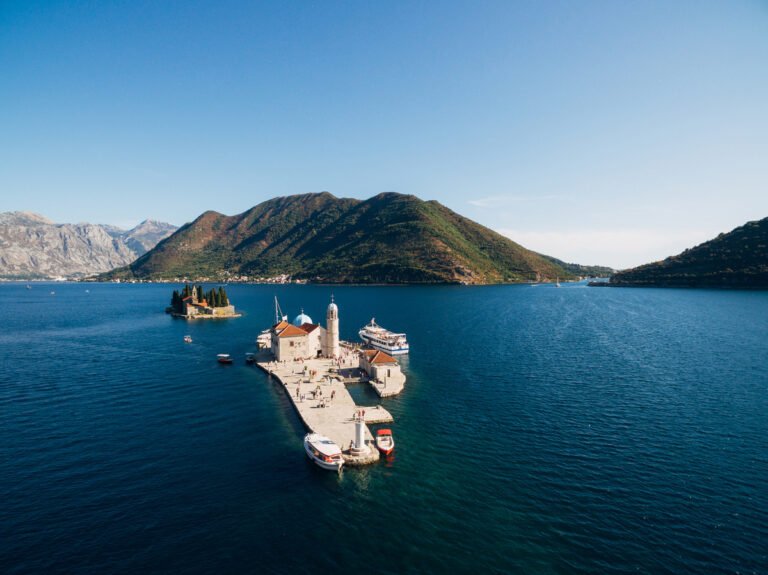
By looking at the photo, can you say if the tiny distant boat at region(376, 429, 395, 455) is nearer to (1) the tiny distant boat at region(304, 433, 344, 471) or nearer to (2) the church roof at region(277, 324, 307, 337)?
(1) the tiny distant boat at region(304, 433, 344, 471)

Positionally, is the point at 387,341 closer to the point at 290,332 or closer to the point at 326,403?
the point at 290,332

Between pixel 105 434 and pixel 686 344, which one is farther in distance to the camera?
pixel 686 344

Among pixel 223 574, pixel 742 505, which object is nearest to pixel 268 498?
pixel 223 574

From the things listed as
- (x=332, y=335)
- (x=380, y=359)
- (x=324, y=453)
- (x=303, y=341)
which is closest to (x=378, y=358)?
(x=380, y=359)

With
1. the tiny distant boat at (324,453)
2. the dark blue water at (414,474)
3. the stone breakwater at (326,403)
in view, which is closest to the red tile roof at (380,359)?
the stone breakwater at (326,403)

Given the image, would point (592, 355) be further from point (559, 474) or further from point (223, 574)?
point (223, 574)

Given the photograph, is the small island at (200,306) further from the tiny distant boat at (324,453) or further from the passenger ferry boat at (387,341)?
the tiny distant boat at (324,453)
